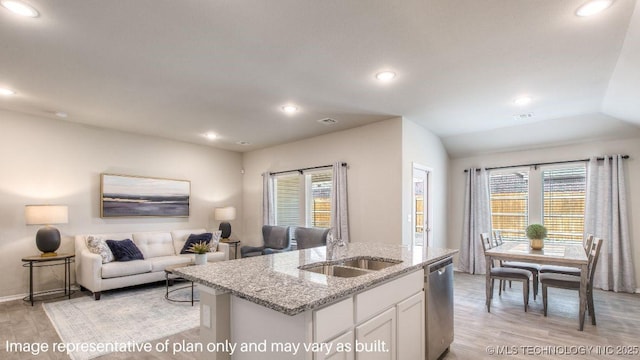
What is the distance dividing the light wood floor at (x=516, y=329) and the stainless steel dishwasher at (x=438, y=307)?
8.8 inches

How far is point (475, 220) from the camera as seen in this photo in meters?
6.09

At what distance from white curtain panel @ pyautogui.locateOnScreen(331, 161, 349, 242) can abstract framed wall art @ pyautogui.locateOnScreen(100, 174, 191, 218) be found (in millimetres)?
3031

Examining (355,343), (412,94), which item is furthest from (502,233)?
(355,343)

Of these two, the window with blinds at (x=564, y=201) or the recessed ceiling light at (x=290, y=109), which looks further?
the window with blinds at (x=564, y=201)

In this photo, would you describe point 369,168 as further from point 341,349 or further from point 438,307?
point 341,349

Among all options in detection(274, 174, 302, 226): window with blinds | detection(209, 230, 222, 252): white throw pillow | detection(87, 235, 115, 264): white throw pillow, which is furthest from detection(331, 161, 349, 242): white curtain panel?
detection(87, 235, 115, 264): white throw pillow

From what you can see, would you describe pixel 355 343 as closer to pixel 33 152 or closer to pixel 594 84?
pixel 594 84

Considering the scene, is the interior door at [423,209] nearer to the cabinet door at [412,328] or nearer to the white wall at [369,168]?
the white wall at [369,168]

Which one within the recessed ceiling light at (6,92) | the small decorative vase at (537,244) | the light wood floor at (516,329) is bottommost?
the light wood floor at (516,329)

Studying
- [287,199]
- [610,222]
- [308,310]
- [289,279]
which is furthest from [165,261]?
[610,222]

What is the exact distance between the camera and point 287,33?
2441 mm

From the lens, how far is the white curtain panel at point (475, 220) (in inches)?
237

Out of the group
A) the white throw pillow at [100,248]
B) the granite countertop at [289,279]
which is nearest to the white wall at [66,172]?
the white throw pillow at [100,248]

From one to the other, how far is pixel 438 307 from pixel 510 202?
13.8 ft
